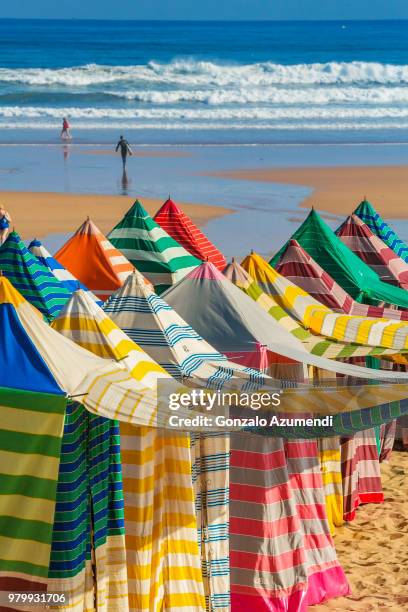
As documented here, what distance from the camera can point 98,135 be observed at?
3612cm

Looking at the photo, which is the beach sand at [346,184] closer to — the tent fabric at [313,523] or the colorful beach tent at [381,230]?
the colorful beach tent at [381,230]

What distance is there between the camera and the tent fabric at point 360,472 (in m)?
8.95

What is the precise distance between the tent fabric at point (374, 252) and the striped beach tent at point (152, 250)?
1.68m

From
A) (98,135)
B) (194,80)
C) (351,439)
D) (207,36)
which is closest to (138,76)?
(194,80)

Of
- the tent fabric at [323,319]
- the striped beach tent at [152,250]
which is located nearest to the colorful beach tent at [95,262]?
the striped beach tent at [152,250]

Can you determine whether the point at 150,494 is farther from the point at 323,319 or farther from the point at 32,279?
the point at 323,319

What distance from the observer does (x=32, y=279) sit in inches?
300

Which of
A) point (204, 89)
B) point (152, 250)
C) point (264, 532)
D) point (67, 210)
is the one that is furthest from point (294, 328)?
point (204, 89)

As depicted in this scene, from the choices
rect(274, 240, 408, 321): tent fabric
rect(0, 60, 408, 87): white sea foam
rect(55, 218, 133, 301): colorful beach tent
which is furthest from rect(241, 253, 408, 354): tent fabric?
rect(0, 60, 408, 87): white sea foam

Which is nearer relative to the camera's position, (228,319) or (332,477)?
(228,319)

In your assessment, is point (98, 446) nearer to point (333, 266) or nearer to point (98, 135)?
point (333, 266)

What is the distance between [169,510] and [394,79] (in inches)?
2187

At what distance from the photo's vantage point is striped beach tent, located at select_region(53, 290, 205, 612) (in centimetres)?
625

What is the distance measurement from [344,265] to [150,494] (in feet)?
14.2
